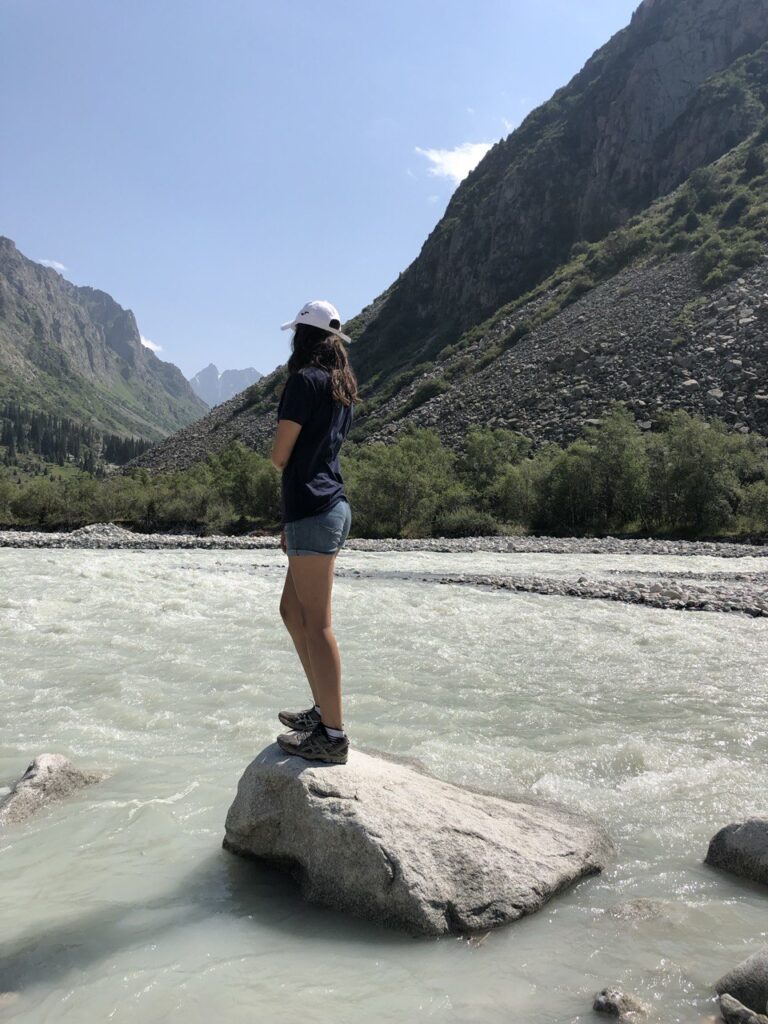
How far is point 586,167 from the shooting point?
93.8 metres

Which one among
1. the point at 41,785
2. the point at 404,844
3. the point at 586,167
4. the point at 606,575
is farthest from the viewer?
the point at 586,167

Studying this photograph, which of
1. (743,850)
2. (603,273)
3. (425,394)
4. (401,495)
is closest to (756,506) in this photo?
(401,495)

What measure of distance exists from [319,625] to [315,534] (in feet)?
1.83

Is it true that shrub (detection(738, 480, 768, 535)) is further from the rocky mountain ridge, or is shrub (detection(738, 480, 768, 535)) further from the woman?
the woman

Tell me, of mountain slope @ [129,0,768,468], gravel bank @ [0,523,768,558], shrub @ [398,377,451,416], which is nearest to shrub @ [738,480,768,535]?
gravel bank @ [0,523,768,558]

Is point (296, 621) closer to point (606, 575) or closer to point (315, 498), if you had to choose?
point (315, 498)

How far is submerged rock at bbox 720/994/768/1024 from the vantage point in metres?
2.59

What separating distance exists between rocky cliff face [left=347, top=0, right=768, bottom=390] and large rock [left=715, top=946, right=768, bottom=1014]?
3477 inches

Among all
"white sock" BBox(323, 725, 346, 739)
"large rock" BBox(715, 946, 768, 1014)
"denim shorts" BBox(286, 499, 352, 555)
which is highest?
"denim shorts" BBox(286, 499, 352, 555)

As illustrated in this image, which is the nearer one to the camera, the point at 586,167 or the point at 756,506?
the point at 756,506

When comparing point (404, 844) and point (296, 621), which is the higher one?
point (296, 621)

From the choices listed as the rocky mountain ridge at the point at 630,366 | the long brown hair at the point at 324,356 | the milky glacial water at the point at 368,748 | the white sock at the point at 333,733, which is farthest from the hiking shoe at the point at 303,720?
the rocky mountain ridge at the point at 630,366

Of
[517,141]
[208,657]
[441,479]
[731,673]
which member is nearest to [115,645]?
[208,657]

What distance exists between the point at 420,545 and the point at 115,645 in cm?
2195
